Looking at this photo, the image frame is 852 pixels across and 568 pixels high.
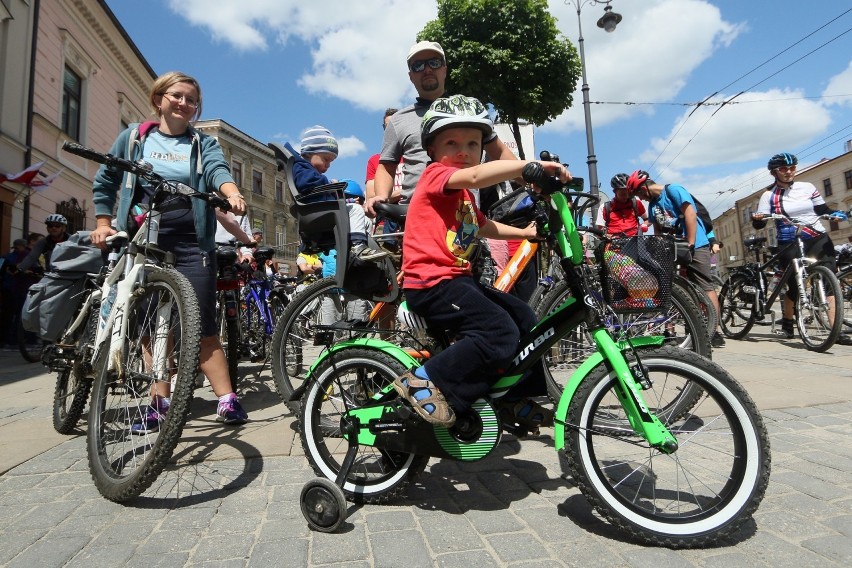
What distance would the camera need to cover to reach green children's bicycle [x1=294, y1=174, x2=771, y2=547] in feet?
5.31

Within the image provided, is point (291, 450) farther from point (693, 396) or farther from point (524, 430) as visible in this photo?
point (693, 396)

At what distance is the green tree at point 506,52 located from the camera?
17594 millimetres

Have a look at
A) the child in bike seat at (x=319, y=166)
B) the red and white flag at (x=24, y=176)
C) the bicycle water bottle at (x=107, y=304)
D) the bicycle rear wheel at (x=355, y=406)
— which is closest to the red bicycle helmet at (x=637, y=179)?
the child in bike seat at (x=319, y=166)

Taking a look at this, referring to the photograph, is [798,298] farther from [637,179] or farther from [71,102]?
[71,102]

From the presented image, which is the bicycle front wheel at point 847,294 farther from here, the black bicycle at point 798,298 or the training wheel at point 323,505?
the training wheel at point 323,505

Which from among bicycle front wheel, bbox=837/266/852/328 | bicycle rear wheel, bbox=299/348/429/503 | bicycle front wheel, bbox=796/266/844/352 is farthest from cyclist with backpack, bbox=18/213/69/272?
bicycle front wheel, bbox=837/266/852/328

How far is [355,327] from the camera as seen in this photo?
7.00 ft

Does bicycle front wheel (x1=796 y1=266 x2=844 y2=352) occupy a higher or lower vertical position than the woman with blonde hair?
lower

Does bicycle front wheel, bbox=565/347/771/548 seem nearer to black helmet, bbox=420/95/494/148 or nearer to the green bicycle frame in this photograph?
the green bicycle frame

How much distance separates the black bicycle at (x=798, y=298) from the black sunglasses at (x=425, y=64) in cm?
454

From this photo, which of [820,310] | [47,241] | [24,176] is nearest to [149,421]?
[820,310]

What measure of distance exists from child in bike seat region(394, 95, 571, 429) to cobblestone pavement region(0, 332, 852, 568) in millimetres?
377

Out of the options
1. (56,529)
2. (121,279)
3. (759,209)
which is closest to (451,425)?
(56,529)

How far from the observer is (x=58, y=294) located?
2.98 m
